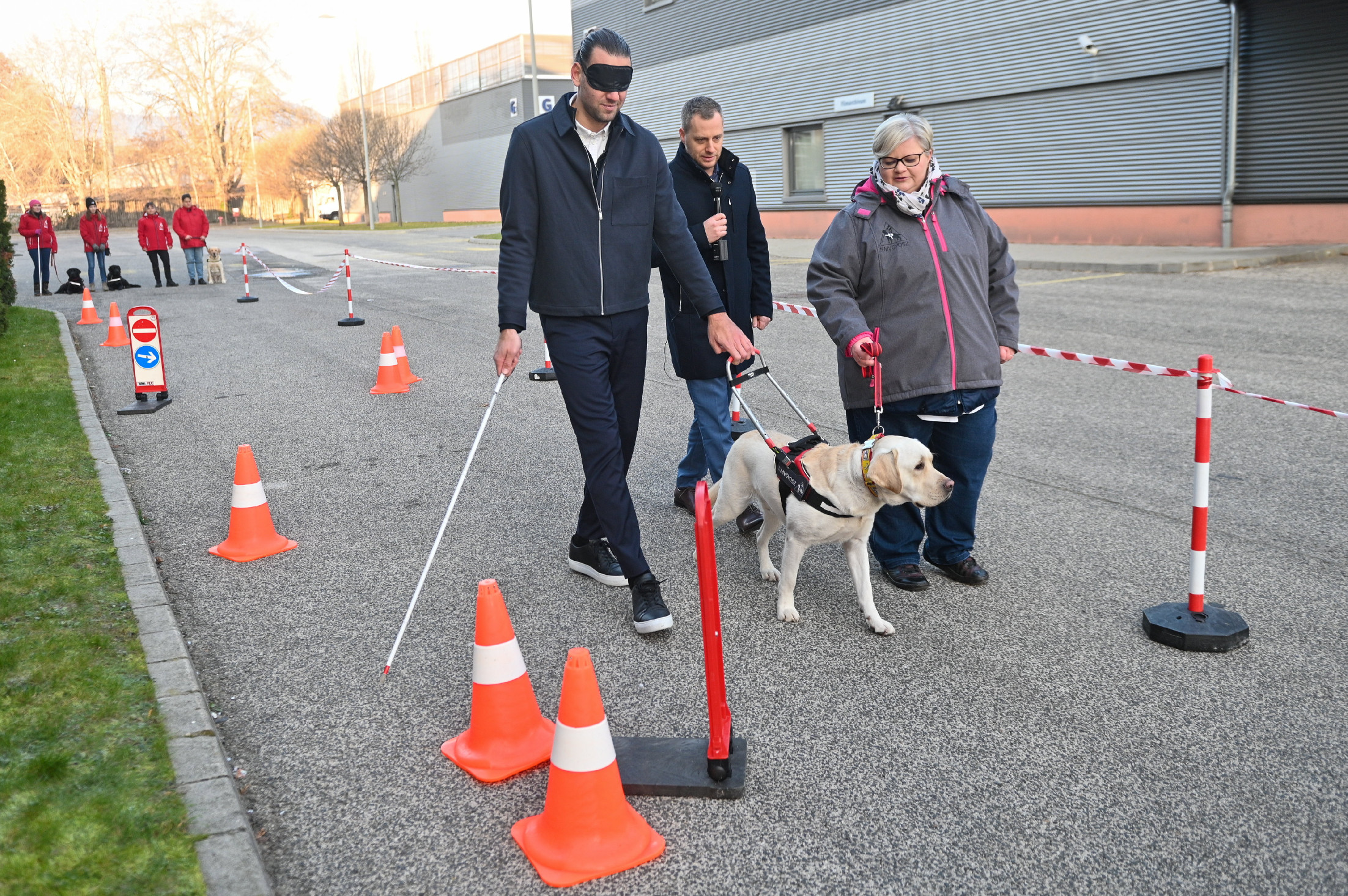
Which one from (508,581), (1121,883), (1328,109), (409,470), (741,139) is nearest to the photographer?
(1121,883)

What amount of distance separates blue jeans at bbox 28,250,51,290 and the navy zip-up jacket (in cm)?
2132

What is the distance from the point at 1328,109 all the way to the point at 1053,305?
8907 mm

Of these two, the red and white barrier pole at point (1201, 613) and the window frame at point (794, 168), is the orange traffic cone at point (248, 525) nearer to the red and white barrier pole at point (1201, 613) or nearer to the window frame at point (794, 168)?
the red and white barrier pole at point (1201, 613)

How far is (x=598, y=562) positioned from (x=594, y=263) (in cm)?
149

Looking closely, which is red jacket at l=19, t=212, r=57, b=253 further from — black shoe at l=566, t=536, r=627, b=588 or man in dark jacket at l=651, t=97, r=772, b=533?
black shoe at l=566, t=536, r=627, b=588

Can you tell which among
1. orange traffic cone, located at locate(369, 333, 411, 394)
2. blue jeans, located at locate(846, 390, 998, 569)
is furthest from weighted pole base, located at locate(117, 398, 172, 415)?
blue jeans, located at locate(846, 390, 998, 569)

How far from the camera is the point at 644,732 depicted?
3619 mm

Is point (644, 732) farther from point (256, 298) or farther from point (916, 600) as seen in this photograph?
point (256, 298)

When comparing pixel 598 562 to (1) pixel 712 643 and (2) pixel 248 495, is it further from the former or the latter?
(1) pixel 712 643

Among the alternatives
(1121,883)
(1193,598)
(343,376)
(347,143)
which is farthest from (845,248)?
(347,143)

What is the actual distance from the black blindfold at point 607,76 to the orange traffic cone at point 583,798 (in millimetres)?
2326

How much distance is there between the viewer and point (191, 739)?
3455mm

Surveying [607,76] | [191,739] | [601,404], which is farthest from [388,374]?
[191,739]

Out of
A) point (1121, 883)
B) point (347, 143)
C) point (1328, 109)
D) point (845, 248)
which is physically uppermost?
point (347, 143)
